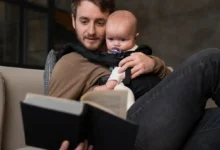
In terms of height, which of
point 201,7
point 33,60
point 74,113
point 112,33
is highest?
point 201,7

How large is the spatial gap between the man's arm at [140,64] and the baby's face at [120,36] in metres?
0.07

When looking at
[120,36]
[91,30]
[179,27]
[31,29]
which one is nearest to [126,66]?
[120,36]

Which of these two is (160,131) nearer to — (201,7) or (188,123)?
(188,123)

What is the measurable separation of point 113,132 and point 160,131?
18cm

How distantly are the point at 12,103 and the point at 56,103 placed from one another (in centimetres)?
74

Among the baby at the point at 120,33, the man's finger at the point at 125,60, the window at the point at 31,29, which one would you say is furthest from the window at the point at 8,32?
the man's finger at the point at 125,60

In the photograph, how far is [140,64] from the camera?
3.99ft

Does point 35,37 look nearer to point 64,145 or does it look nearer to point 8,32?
point 8,32

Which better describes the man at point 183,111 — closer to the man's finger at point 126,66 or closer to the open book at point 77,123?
the open book at point 77,123

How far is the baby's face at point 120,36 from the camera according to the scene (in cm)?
130

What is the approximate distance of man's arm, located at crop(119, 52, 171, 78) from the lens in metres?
1.21

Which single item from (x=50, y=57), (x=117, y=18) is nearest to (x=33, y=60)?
(x=50, y=57)

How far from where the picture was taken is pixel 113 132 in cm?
76

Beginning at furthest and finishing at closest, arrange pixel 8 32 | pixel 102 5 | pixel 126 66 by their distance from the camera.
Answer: pixel 8 32
pixel 102 5
pixel 126 66
